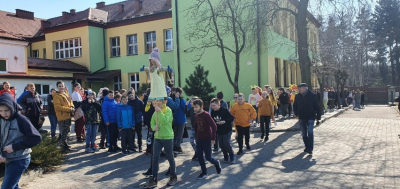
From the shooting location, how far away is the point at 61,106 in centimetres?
932

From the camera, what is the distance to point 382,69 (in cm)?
6047

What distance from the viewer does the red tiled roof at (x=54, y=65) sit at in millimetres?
26250

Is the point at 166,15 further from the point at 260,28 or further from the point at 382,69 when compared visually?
the point at 382,69

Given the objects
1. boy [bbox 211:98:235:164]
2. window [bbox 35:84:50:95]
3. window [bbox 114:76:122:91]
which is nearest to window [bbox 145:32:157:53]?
window [bbox 114:76:122:91]

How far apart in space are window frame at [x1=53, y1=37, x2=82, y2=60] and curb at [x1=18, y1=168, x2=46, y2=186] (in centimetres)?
2532

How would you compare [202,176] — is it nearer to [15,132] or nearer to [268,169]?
[268,169]

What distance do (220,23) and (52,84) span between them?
13645 millimetres

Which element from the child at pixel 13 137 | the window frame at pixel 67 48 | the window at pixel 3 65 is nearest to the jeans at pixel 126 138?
the child at pixel 13 137

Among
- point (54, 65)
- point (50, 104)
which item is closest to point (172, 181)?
point (50, 104)

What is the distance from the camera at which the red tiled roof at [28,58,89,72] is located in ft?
86.1

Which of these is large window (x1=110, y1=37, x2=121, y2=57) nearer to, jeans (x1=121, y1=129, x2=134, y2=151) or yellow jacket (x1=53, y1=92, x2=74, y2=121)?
yellow jacket (x1=53, y1=92, x2=74, y2=121)

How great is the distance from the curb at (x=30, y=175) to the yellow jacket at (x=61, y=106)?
7.91 feet

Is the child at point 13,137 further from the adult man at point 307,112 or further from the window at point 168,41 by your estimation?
the window at point 168,41

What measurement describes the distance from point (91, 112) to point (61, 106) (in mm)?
820
